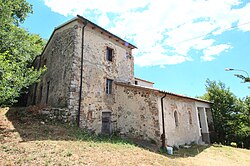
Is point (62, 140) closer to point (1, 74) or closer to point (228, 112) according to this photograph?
point (1, 74)

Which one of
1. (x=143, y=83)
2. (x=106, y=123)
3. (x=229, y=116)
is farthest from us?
(x=143, y=83)

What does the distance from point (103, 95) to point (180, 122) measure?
6303 mm

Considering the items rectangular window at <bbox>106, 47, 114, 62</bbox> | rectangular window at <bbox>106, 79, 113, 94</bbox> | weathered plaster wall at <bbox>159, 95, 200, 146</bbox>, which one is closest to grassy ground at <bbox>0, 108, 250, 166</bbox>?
weathered plaster wall at <bbox>159, 95, 200, 146</bbox>

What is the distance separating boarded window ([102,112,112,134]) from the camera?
12188 millimetres

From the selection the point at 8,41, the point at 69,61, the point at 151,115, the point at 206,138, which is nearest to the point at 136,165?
the point at 151,115

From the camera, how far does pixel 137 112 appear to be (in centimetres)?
1148

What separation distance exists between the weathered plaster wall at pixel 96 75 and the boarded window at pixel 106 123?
1.18 feet

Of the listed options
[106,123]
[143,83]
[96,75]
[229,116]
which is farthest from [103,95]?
[229,116]

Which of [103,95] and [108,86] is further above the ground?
[108,86]

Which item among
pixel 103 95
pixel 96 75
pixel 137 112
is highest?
pixel 96 75

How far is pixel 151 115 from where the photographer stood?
10656 mm

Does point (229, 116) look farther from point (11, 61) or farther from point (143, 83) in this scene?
point (11, 61)

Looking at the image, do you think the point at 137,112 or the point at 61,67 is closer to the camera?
the point at 137,112

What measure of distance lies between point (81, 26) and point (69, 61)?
9.43 feet
